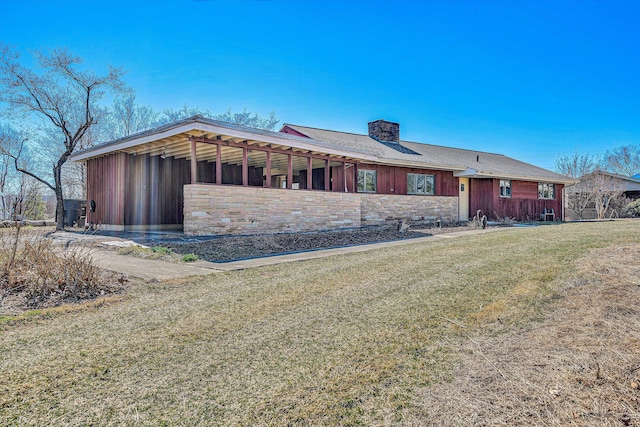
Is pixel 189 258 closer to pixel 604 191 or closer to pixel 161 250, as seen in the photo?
pixel 161 250

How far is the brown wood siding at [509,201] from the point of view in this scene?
20328 millimetres

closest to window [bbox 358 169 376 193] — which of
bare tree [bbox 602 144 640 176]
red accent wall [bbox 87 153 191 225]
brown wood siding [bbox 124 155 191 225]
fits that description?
brown wood siding [bbox 124 155 191 225]

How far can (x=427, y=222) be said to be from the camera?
17.8 metres

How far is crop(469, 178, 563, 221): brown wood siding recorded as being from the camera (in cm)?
2033

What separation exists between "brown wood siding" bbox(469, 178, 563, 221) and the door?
274mm

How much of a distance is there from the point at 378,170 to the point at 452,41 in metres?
5.76

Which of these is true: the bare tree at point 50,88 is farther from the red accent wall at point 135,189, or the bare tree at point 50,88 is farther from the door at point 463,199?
the door at point 463,199

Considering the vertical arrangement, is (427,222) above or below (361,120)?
below

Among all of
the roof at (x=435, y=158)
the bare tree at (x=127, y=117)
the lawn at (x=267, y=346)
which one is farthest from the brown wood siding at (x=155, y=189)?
the bare tree at (x=127, y=117)

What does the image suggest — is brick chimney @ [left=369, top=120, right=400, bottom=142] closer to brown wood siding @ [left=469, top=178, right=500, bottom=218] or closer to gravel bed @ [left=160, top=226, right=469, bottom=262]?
brown wood siding @ [left=469, top=178, right=500, bottom=218]

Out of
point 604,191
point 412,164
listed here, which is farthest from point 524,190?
point 412,164

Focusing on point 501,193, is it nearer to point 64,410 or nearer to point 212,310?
point 212,310

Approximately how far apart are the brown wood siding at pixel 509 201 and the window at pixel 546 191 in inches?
10.7

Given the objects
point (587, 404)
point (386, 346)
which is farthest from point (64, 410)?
point (587, 404)
